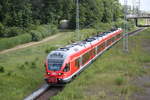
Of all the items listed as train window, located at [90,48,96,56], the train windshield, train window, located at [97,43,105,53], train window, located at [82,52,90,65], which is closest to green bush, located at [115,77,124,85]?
the train windshield

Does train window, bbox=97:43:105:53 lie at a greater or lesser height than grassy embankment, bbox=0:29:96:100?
greater

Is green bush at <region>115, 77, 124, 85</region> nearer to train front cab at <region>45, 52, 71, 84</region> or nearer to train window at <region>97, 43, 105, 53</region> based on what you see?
train front cab at <region>45, 52, 71, 84</region>

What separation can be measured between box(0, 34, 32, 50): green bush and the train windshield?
25.3m

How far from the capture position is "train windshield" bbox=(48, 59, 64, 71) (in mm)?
24406

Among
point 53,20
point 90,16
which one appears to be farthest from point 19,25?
point 90,16

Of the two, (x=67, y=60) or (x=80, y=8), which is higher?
(x=80, y=8)

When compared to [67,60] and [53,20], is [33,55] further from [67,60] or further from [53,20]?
[53,20]

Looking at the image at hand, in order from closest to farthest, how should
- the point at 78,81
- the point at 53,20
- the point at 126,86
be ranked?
the point at 126,86, the point at 78,81, the point at 53,20

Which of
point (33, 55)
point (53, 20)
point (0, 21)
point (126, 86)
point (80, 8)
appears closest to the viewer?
point (126, 86)

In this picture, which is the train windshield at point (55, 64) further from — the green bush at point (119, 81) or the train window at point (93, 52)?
the train window at point (93, 52)

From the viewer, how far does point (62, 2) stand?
255 ft

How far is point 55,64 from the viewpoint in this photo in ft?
80.7

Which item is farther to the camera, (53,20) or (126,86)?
(53,20)

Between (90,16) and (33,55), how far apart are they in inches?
1758
